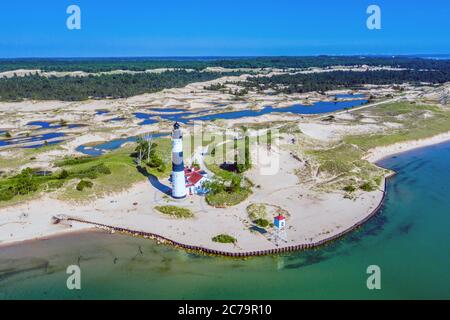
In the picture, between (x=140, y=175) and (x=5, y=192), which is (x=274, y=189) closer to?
(x=140, y=175)

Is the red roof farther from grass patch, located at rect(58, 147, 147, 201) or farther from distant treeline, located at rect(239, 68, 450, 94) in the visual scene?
distant treeline, located at rect(239, 68, 450, 94)

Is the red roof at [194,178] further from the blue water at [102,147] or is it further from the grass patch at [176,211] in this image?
the blue water at [102,147]

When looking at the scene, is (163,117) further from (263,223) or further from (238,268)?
(238,268)

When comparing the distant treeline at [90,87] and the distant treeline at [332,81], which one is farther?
the distant treeline at [332,81]

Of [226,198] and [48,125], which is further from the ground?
[48,125]

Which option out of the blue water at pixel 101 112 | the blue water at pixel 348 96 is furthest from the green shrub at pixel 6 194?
the blue water at pixel 348 96

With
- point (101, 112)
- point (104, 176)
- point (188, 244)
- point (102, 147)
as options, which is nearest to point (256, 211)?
point (188, 244)
